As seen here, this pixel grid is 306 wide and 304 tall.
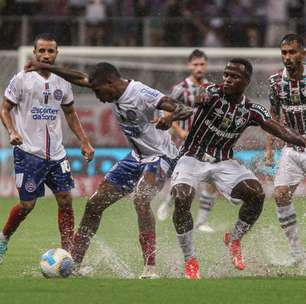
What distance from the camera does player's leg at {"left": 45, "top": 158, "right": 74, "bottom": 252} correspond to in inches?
443

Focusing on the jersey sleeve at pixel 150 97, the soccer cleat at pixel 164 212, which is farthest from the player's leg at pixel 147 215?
the soccer cleat at pixel 164 212

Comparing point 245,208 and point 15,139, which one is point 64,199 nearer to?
point 15,139

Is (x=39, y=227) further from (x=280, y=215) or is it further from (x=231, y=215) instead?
(x=280, y=215)

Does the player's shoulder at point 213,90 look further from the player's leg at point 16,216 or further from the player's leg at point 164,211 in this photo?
the player's leg at point 164,211

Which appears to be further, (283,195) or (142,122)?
(283,195)

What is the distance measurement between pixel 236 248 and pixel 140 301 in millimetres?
2629

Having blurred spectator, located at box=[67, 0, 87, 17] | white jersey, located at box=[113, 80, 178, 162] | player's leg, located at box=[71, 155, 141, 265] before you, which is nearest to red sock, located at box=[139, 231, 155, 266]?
player's leg, located at box=[71, 155, 141, 265]

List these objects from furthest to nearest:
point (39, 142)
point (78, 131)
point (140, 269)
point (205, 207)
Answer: point (205, 207), point (78, 131), point (39, 142), point (140, 269)

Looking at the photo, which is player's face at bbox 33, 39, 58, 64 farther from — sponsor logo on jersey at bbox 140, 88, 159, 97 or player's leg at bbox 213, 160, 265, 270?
player's leg at bbox 213, 160, 265, 270

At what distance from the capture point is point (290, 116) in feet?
38.4

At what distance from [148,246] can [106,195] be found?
0.60 m

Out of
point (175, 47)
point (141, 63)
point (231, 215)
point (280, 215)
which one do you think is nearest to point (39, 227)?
point (231, 215)

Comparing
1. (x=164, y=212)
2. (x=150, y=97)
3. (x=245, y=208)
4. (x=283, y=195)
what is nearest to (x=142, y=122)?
(x=150, y=97)

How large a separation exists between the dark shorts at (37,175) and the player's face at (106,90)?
4.32 feet
